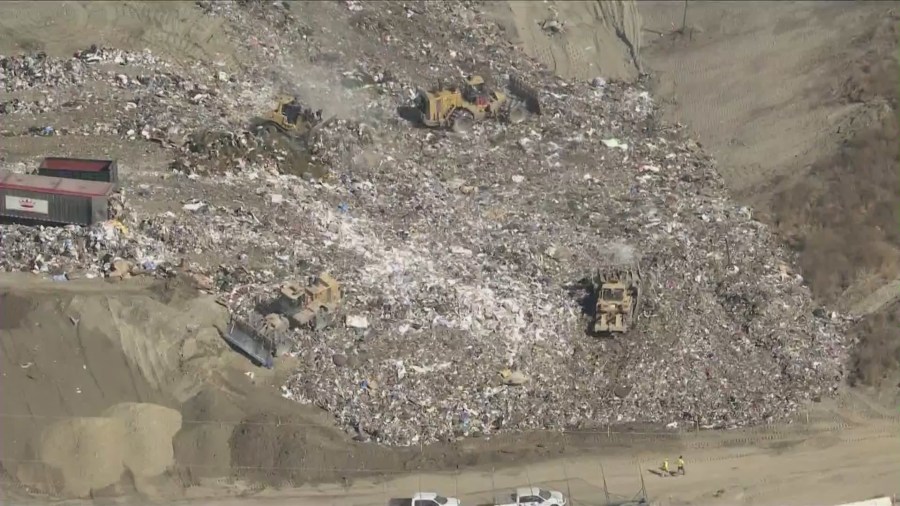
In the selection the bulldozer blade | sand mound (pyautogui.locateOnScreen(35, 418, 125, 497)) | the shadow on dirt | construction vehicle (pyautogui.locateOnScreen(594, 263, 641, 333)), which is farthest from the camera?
the bulldozer blade

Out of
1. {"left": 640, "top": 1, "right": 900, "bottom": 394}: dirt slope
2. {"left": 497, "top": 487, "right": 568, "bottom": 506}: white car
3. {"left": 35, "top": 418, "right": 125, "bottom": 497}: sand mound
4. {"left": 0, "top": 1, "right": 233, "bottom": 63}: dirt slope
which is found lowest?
{"left": 497, "top": 487, "right": 568, "bottom": 506}: white car

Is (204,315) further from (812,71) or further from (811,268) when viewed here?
(812,71)

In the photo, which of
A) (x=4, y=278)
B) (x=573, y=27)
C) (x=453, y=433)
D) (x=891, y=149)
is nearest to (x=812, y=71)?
(x=891, y=149)

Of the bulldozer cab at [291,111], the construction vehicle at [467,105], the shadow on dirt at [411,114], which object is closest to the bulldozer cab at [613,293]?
the construction vehicle at [467,105]

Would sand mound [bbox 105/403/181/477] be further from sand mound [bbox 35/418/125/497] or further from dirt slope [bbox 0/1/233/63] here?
dirt slope [bbox 0/1/233/63]

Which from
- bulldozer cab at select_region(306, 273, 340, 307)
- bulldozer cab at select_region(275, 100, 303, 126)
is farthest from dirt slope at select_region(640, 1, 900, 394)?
bulldozer cab at select_region(275, 100, 303, 126)
